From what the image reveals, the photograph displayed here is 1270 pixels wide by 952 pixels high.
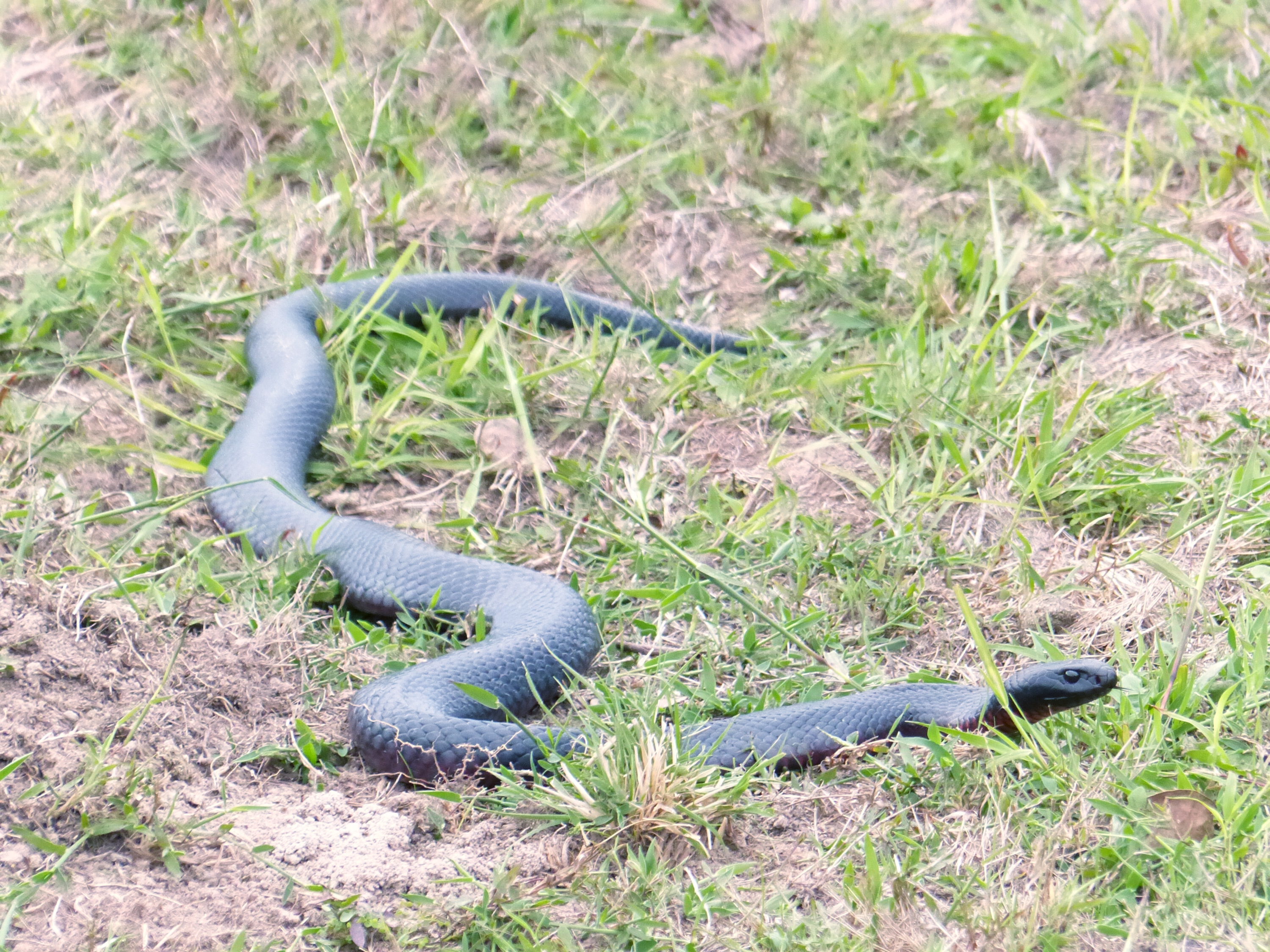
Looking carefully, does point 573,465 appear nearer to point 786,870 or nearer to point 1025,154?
point 786,870

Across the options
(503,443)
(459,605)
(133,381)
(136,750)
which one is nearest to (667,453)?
(503,443)

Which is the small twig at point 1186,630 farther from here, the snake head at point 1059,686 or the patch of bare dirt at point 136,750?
the patch of bare dirt at point 136,750

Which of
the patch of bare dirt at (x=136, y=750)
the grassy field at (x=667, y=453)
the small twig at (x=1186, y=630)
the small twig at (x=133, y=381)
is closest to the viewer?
the patch of bare dirt at (x=136, y=750)

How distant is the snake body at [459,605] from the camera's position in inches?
92.7

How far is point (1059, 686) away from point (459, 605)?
1395 mm

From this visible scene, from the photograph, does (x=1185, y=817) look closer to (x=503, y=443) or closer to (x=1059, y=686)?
(x=1059, y=686)

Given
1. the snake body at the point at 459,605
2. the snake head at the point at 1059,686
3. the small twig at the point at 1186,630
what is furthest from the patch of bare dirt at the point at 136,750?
the small twig at the point at 1186,630

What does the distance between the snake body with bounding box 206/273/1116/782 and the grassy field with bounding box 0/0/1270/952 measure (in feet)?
0.24

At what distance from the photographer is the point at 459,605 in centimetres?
298

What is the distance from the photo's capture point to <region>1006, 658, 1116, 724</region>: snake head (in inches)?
91.0

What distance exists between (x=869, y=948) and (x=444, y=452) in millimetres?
2006

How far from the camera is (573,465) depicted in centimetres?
336

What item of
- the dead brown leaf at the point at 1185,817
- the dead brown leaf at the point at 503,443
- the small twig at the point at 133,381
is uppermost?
Result: the small twig at the point at 133,381

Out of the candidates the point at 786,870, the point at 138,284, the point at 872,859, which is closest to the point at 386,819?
the point at 786,870
